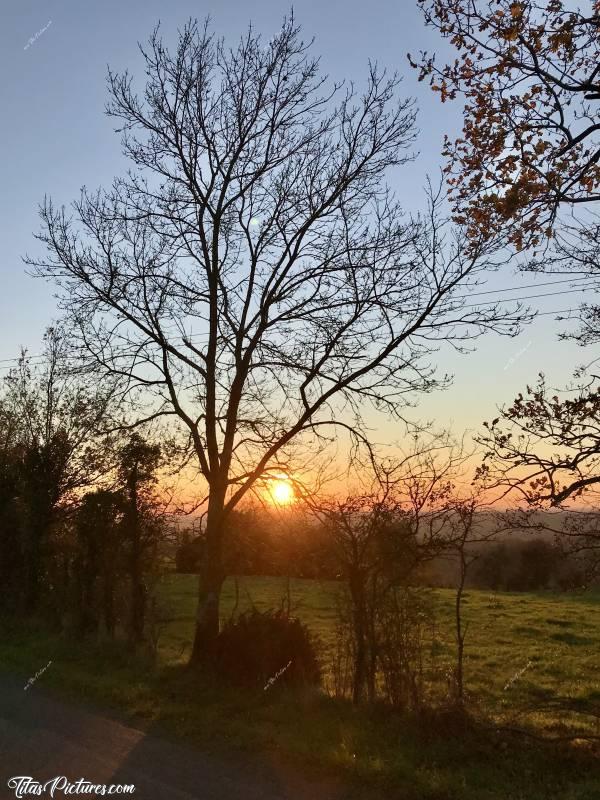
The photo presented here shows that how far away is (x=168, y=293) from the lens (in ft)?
44.6

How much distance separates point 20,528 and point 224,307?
9937mm

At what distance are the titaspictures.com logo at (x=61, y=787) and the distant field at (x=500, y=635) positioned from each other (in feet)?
14.4

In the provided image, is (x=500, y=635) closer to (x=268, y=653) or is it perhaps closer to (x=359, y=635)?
(x=268, y=653)

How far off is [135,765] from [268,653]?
4146 millimetres

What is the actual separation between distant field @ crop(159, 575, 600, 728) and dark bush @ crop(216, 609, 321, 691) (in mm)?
606

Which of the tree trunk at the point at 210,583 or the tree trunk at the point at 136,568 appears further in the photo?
the tree trunk at the point at 136,568

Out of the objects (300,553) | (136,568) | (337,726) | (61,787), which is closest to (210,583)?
(300,553)

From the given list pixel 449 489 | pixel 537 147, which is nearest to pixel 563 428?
pixel 449 489

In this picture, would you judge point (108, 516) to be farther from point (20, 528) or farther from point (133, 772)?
point (133, 772)

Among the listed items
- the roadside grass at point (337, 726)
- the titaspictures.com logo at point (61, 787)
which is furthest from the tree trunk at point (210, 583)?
the titaspictures.com logo at point (61, 787)

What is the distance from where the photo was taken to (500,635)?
25844 millimetres

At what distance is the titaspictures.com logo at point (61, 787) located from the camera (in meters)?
6.29

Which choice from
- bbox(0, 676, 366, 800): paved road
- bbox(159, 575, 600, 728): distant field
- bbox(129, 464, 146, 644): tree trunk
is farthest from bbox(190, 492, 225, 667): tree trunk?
bbox(0, 676, 366, 800): paved road

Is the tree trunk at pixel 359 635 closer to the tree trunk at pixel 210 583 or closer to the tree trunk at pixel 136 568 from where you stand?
the tree trunk at pixel 210 583
